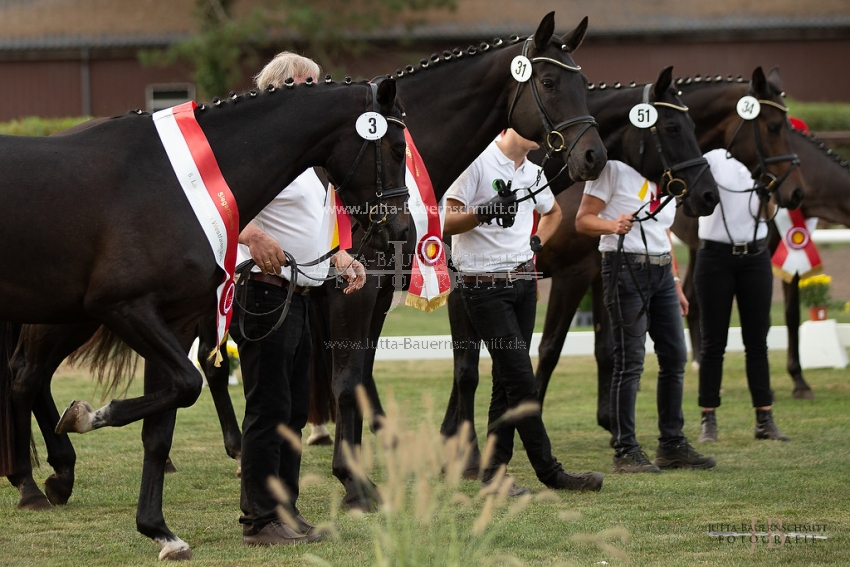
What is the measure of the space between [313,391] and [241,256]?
77.6 inches

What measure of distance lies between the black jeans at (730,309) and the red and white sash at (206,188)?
3757 mm

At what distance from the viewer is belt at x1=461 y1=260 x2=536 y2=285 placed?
5.59 meters

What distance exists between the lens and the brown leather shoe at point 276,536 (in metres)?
4.55

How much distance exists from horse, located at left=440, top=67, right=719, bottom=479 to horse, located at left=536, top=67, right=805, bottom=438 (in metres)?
0.68

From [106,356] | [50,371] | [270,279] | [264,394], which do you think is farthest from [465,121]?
[106,356]

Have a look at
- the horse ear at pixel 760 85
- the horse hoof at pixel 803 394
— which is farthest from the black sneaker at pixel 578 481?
the horse hoof at pixel 803 394

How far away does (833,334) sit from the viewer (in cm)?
1033

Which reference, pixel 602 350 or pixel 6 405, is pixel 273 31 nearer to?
pixel 602 350

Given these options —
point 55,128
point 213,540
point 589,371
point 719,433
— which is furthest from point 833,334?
point 55,128

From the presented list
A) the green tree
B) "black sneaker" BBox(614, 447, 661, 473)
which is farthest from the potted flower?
the green tree

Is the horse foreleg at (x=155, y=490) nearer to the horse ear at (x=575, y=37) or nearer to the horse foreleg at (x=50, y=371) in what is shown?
the horse foreleg at (x=50, y=371)

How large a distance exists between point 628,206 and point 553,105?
1190 millimetres

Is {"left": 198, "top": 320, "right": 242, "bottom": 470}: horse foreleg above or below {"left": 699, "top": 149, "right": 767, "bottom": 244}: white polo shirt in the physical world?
below

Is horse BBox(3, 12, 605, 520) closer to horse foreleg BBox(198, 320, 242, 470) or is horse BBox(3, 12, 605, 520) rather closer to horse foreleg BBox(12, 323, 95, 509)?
horse foreleg BBox(12, 323, 95, 509)
